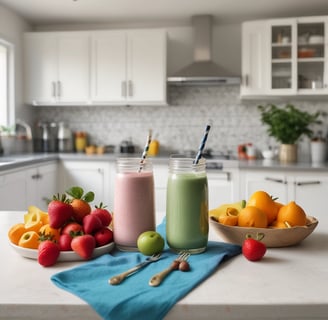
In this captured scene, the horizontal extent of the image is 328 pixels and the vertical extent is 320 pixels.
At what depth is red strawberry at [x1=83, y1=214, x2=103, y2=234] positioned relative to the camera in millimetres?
1142

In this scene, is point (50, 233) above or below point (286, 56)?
below

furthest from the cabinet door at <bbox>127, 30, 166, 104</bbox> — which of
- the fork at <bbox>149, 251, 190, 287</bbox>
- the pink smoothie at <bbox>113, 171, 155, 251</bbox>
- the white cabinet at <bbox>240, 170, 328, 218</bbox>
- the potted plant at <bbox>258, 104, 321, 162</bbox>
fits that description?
the fork at <bbox>149, 251, 190, 287</bbox>

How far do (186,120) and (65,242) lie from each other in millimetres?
3892

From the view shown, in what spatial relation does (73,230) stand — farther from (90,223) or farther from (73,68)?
(73,68)

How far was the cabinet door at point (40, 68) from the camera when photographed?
4.74 m

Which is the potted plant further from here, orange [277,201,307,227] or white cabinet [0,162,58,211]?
orange [277,201,307,227]

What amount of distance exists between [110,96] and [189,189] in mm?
3644

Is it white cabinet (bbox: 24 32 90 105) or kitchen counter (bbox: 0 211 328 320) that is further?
white cabinet (bbox: 24 32 90 105)

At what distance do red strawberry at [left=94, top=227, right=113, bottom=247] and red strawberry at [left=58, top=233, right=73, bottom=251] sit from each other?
Answer: 3.1 inches

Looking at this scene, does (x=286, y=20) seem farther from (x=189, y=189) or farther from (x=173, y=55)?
(x=189, y=189)

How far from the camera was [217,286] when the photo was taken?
924mm

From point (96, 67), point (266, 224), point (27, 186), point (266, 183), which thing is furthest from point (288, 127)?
point (266, 224)

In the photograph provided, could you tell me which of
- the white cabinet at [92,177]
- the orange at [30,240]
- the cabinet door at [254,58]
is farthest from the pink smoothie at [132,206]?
the cabinet door at [254,58]

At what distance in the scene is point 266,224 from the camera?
1250mm
